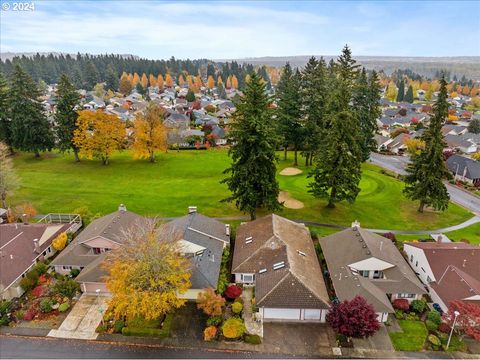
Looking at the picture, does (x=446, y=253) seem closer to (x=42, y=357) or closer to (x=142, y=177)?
(x=42, y=357)

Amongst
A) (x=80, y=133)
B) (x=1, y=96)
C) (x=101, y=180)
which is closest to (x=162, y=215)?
(x=101, y=180)

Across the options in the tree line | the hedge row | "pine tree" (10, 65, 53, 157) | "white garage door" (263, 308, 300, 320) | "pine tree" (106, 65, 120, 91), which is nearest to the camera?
the hedge row

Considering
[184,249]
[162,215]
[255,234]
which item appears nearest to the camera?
[184,249]

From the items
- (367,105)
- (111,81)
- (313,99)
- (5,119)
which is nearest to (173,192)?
(313,99)

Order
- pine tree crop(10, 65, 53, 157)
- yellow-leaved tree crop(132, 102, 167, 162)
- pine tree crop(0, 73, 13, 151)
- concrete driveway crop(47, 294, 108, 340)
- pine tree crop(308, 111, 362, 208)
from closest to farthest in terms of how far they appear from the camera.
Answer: concrete driveway crop(47, 294, 108, 340) < pine tree crop(308, 111, 362, 208) < pine tree crop(10, 65, 53, 157) < yellow-leaved tree crop(132, 102, 167, 162) < pine tree crop(0, 73, 13, 151)

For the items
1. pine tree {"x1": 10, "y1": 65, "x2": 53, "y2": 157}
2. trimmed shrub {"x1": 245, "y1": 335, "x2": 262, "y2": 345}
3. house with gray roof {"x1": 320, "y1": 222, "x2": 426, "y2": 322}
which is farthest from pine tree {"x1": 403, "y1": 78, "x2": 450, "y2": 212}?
pine tree {"x1": 10, "y1": 65, "x2": 53, "y2": 157}

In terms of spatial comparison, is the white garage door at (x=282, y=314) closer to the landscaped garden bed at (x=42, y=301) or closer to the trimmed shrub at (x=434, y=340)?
the trimmed shrub at (x=434, y=340)

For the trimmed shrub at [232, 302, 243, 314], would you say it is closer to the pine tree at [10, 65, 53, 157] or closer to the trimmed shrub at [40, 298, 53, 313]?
the trimmed shrub at [40, 298, 53, 313]
